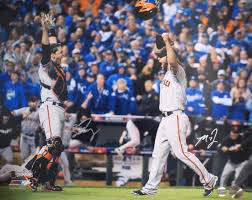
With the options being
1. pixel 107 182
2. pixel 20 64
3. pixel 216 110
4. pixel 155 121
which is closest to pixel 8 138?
pixel 20 64

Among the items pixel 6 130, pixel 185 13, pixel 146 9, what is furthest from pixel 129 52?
pixel 6 130

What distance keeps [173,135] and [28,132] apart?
163cm

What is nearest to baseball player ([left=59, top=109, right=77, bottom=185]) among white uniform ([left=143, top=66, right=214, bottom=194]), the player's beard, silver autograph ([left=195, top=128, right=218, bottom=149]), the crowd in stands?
the crowd in stands

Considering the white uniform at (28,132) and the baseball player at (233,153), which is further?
the baseball player at (233,153)

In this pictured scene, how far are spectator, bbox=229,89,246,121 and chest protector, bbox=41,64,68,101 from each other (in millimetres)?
1946

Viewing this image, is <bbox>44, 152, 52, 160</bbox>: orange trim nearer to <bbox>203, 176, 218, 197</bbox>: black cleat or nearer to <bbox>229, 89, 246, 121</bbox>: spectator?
<bbox>203, 176, 218, 197</bbox>: black cleat

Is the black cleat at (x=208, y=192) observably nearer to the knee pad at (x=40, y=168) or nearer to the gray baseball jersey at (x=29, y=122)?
the knee pad at (x=40, y=168)

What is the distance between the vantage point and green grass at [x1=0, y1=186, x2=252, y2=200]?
3.67 m

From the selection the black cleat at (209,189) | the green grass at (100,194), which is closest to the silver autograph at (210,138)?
the green grass at (100,194)

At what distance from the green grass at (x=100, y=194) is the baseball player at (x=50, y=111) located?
0.15 meters

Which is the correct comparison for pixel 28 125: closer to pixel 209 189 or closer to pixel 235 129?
pixel 209 189

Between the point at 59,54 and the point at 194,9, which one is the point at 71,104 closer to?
the point at 59,54

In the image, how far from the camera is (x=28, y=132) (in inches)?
169

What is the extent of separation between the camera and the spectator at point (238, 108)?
15.0ft
